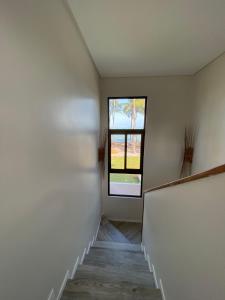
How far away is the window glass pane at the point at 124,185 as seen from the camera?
4348 millimetres

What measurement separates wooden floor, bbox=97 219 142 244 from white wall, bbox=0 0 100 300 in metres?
1.98

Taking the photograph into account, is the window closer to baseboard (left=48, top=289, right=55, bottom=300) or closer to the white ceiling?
the white ceiling

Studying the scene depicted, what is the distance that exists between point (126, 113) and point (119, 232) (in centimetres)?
292

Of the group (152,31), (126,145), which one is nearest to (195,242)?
(152,31)

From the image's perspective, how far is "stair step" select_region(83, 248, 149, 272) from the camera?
2.20m

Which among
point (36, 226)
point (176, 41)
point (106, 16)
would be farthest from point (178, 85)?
point (36, 226)

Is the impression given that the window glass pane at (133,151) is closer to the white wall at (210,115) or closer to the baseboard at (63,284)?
the white wall at (210,115)

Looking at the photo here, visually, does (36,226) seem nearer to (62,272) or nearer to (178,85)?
(62,272)

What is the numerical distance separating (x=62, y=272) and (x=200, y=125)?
10.9ft

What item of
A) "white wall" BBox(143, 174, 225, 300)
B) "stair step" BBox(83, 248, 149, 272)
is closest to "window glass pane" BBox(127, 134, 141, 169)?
"stair step" BBox(83, 248, 149, 272)

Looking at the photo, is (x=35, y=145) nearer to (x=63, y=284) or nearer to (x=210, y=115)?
(x=63, y=284)

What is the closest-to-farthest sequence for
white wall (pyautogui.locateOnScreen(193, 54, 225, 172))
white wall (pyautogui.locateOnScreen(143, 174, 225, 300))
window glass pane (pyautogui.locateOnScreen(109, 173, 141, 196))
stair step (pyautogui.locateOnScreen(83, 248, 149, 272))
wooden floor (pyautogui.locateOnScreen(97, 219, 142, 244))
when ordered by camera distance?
white wall (pyautogui.locateOnScreen(143, 174, 225, 300)) → stair step (pyautogui.locateOnScreen(83, 248, 149, 272)) → white wall (pyautogui.locateOnScreen(193, 54, 225, 172)) → wooden floor (pyautogui.locateOnScreen(97, 219, 142, 244)) → window glass pane (pyautogui.locateOnScreen(109, 173, 141, 196))

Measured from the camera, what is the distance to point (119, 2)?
5.25 feet

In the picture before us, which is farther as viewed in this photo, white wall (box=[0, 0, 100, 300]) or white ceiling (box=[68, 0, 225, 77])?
white ceiling (box=[68, 0, 225, 77])
